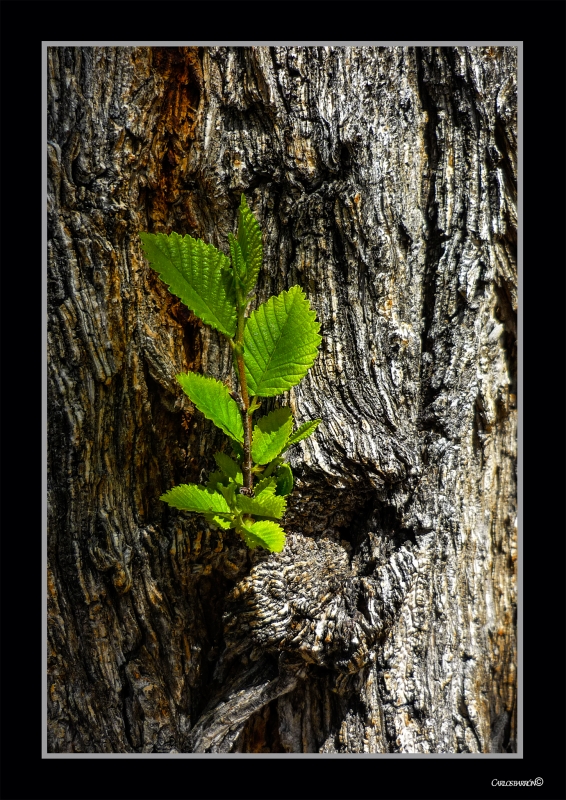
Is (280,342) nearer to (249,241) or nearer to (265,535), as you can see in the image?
(249,241)

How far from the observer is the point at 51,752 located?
1314 millimetres

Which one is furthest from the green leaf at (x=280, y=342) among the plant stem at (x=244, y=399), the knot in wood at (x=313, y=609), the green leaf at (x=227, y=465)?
the knot in wood at (x=313, y=609)

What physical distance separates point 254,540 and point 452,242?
0.82m

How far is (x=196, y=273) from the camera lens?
1042 millimetres

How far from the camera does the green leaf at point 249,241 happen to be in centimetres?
99

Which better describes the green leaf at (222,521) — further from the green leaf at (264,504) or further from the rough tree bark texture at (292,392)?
the rough tree bark texture at (292,392)

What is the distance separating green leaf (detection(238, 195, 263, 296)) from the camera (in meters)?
0.99

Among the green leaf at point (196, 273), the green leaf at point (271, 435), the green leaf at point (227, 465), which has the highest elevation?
the green leaf at point (196, 273)

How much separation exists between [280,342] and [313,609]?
23.1 inches

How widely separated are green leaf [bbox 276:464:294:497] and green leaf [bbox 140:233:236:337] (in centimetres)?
32

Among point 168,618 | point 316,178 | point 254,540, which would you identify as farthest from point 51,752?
point 316,178

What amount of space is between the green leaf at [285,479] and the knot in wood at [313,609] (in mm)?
159

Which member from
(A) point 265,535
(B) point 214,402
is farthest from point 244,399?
(A) point 265,535

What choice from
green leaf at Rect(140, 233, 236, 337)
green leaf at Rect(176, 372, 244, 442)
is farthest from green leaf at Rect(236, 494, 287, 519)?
green leaf at Rect(140, 233, 236, 337)
